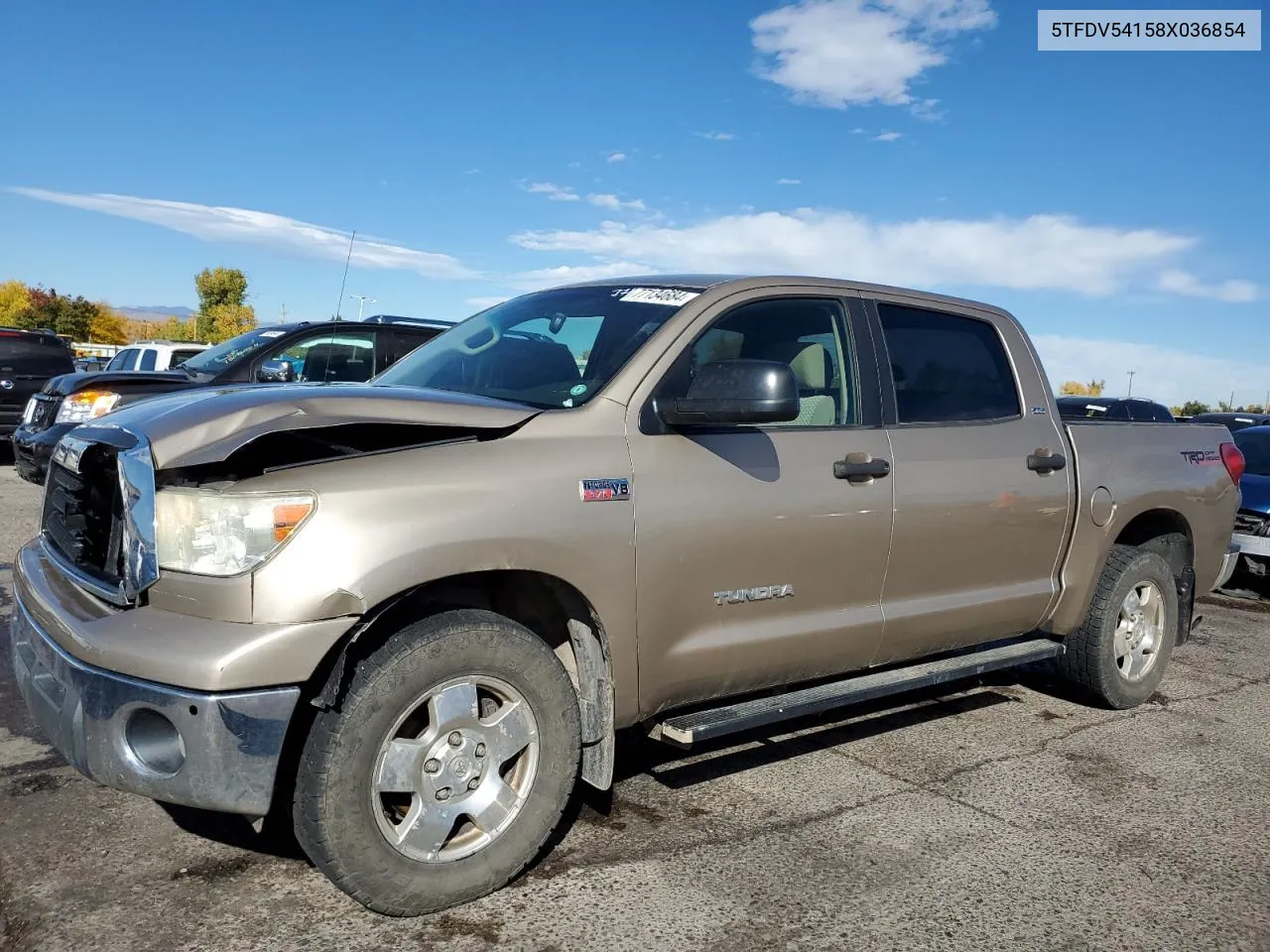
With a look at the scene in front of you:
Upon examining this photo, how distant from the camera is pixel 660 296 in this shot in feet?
12.8

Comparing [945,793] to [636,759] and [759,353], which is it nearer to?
[636,759]

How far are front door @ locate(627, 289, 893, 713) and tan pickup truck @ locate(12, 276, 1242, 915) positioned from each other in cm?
1

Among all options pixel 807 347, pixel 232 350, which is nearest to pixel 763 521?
pixel 807 347

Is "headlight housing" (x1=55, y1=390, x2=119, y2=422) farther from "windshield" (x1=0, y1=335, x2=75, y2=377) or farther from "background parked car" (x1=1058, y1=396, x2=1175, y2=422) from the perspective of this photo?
"background parked car" (x1=1058, y1=396, x2=1175, y2=422)

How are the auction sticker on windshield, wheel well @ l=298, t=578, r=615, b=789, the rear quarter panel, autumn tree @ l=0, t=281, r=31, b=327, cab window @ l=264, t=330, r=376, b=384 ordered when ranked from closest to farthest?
wheel well @ l=298, t=578, r=615, b=789
the auction sticker on windshield
the rear quarter panel
cab window @ l=264, t=330, r=376, b=384
autumn tree @ l=0, t=281, r=31, b=327

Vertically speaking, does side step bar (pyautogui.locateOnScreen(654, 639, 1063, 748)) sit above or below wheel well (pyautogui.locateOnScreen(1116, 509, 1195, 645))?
below

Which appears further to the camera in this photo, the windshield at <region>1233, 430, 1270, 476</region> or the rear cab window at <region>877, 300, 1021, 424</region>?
the windshield at <region>1233, 430, 1270, 476</region>

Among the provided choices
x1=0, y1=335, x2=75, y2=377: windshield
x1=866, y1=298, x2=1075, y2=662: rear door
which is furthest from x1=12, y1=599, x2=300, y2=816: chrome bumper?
x1=0, y1=335, x2=75, y2=377: windshield

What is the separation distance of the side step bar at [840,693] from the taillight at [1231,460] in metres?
1.61

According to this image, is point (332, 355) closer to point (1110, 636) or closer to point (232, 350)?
point (232, 350)

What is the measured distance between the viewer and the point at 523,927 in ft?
9.55

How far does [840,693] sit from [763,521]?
80cm

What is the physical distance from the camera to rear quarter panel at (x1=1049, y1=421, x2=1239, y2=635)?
4.87 metres

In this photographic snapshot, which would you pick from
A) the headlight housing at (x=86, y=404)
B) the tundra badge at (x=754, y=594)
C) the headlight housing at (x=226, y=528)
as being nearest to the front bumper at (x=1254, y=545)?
the tundra badge at (x=754, y=594)
